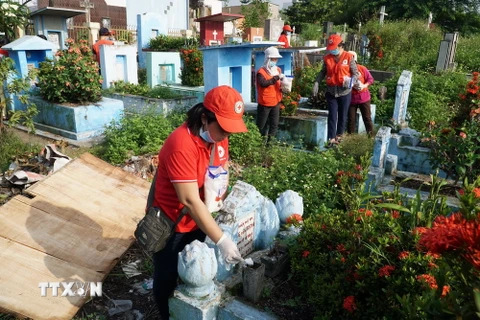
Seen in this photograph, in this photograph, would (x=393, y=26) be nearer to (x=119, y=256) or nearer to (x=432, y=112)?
(x=432, y=112)

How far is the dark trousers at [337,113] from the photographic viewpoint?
5.73 m

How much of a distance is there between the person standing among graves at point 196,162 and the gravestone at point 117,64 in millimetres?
6767

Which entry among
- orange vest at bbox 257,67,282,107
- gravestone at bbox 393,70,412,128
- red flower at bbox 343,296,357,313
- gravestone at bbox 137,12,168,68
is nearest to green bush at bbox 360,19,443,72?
gravestone at bbox 393,70,412,128

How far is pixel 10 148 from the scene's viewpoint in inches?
201

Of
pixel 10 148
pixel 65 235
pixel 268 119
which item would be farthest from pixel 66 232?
pixel 268 119

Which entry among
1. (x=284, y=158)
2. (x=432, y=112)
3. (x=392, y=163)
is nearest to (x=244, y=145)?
(x=284, y=158)

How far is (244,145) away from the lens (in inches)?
207

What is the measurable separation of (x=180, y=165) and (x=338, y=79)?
414cm

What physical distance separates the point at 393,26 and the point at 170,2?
630 inches

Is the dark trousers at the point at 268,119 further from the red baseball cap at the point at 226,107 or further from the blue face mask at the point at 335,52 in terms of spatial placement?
the red baseball cap at the point at 226,107

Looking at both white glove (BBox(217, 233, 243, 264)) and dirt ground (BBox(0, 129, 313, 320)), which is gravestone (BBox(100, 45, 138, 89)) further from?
white glove (BBox(217, 233, 243, 264))

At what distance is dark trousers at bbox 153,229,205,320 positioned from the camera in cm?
231

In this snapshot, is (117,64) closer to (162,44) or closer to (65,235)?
(162,44)

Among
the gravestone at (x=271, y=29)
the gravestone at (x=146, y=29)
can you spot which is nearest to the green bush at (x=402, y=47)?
the gravestone at (x=271, y=29)
